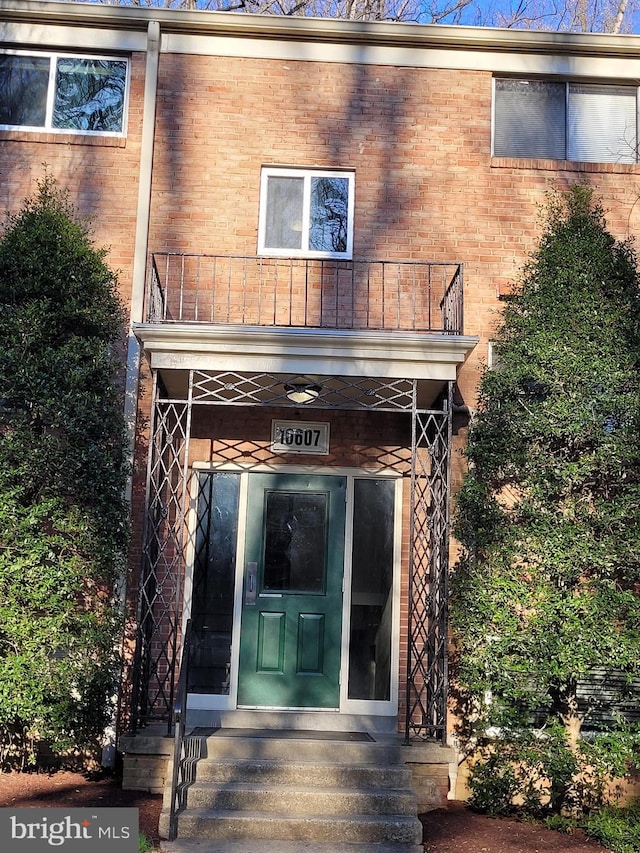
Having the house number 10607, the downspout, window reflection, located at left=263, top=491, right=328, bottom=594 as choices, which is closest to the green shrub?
window reflection, located at left=263, top=491, right=328, bottom=594

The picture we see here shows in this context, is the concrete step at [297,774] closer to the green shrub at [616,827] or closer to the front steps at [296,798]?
the front steps at [296,798]

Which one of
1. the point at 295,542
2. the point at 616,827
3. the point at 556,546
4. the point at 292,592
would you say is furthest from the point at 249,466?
the point at 616,827

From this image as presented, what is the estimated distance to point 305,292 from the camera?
9.10m

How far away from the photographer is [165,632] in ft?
28.2

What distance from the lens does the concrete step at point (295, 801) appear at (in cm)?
668

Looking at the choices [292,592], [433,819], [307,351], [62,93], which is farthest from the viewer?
[62,93]

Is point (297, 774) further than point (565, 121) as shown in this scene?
No

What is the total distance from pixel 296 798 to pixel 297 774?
30 centimetres

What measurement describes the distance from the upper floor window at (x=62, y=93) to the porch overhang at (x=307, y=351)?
9.07ft

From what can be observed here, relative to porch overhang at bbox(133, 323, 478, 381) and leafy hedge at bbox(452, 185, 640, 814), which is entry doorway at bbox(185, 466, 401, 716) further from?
porch overhang at bbox(133, 323, 478, 381)

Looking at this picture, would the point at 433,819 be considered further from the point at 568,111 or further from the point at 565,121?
the point at 568,111

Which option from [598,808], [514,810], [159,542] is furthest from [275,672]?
[598,808]

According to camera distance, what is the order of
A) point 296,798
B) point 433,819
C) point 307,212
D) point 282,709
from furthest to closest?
1. point 307,212
2. point 282,709
3. point 433,819
4. point 296,798

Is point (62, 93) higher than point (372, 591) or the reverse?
higher
